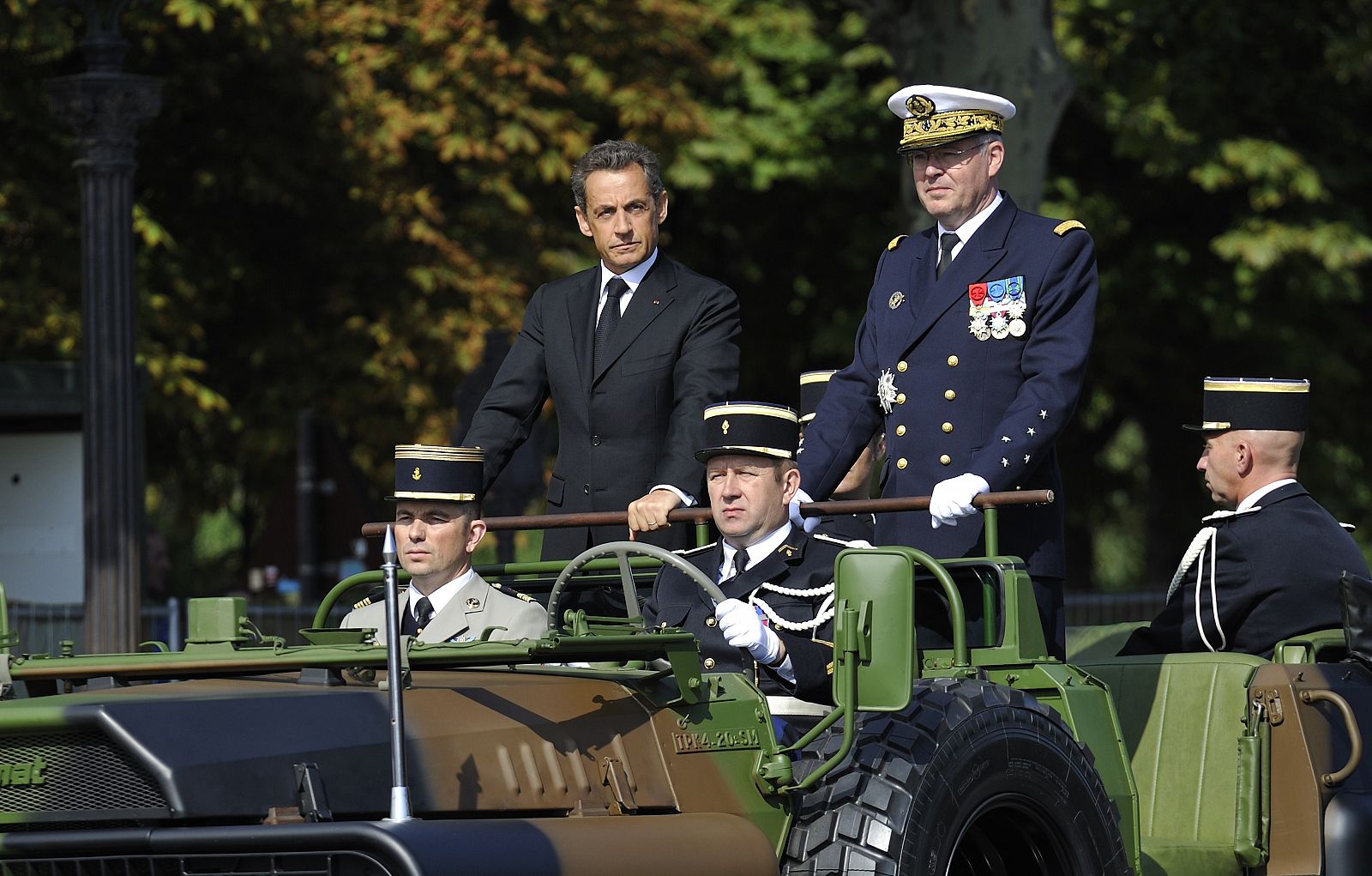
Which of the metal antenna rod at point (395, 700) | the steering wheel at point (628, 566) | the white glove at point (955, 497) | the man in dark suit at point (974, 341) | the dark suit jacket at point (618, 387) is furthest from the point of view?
the dark suit jacket at point (618, 387)

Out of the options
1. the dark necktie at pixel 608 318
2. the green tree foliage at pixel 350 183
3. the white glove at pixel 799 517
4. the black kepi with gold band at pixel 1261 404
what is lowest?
the white glove at pixel 799 517

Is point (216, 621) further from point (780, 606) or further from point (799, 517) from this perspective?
point (799, 517)

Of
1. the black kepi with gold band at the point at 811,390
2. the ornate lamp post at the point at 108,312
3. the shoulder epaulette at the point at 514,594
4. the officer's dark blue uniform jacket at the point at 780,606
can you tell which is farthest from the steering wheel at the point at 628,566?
the ornate lamp post at the point at 108,312

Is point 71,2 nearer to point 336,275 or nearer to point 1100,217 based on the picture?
point 336,275

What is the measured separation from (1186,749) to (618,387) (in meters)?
1.92

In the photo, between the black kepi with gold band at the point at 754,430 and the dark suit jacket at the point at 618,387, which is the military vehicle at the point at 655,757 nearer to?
the black kepi with gold band at the point at 754,430

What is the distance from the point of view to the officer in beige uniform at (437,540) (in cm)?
600

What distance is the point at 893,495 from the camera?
6.37 meters

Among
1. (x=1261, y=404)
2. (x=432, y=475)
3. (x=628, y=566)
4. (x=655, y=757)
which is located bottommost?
(x=655, y=757)

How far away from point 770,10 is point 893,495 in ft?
44.8

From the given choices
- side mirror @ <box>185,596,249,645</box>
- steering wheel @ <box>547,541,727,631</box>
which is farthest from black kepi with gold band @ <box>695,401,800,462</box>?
side mirror @ <box>185,596,249,645</box>

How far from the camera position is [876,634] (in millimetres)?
4742

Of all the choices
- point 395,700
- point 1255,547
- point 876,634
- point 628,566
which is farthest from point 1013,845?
point 395,700

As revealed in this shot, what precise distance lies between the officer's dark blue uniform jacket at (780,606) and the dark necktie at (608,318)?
1.25 m
